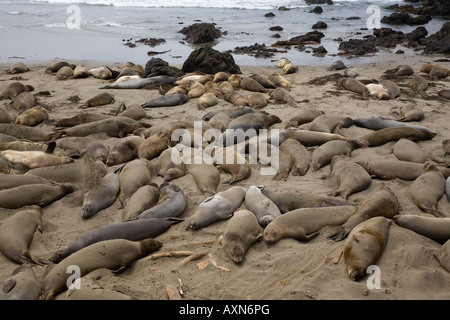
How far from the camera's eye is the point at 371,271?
3.49 metres

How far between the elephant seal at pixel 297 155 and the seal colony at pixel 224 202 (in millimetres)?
21

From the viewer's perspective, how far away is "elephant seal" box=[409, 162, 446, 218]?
4.53 meters

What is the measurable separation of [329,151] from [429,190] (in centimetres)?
157

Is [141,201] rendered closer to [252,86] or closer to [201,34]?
[252,86]

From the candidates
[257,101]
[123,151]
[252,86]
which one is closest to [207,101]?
[257,101]

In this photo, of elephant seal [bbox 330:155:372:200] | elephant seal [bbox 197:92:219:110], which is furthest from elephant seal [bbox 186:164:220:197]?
elephant seal [bbox 197:92:219:110]

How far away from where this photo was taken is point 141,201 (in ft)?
15.9

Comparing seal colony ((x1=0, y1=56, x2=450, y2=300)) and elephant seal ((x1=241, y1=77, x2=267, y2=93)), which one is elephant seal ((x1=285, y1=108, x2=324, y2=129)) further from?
elephant seal ((x1=241, y1=77, x2=267, y2=93))

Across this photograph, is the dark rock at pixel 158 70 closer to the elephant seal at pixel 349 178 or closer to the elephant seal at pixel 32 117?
the elephant seal at pixel 32 117

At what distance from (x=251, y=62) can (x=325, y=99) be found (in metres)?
4.64

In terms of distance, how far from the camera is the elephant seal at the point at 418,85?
9227 mm

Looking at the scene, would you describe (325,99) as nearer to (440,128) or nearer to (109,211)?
(440,128)

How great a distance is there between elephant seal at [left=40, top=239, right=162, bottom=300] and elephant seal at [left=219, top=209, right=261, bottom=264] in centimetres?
69

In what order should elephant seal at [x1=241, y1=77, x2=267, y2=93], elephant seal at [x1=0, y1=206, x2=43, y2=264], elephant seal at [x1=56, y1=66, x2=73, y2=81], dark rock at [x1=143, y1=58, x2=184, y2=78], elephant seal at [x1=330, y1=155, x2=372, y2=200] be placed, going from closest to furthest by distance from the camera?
elephant seal at [x1=0, y1=206, x2=43, y2=264]
elephant seal at [x1=330, y1=155, x2=372, y2=200]
elephant seal at [x1=241, y1=77, x2=267, y2=93]
elephant seal at [x1=56, y1=66, x2=73, y2=81]
dark rock at [x1=143, y1=58, x2=184, y2=78]
